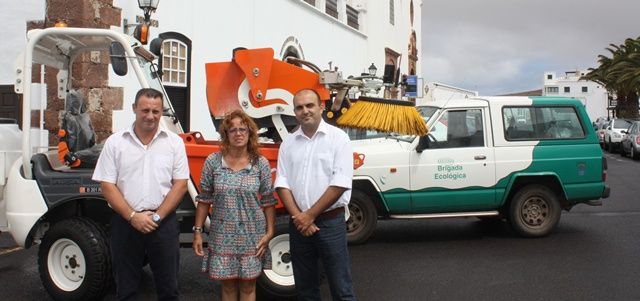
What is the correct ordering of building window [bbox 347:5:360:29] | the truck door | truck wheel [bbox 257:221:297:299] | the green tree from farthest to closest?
the green tree < building window [bbox 347:5:360:29] < the truck door < truck wheel [bbox 257:221:297:299]

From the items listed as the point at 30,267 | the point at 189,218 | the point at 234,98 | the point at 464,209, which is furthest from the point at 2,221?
the point at 464,209

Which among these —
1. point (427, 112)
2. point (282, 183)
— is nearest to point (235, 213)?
point (282, 183)

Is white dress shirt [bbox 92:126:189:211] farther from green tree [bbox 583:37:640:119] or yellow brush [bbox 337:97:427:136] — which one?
green tree [bbox 583:37:640:119]

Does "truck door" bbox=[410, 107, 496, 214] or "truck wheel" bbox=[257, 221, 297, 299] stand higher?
"truck door" bbox=[410, 107, 496, 214]

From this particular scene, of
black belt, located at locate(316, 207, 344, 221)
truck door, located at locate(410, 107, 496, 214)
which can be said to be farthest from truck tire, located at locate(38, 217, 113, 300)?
truck door, located at locate(410, 107, 496, 214)

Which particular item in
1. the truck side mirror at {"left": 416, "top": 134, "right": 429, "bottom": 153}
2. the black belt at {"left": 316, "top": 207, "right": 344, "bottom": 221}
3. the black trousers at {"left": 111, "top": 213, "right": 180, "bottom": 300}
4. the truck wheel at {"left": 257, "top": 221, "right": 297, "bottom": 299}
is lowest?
the truck wheel at {"left": 257, "top": 221, "right": 297, "bottom": 299}

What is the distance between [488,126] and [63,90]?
5203 mm

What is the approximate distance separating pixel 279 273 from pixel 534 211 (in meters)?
4.31

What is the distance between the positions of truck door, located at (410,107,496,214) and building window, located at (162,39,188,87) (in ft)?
25.3

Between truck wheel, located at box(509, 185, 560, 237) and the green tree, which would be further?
the green tree

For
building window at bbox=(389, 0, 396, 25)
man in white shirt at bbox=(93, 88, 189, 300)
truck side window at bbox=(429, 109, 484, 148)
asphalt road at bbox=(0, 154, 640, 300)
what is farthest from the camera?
building window at bbox=(389, 0, 396, 25)

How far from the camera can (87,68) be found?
11.2 metres

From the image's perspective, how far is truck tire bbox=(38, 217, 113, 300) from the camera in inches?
207

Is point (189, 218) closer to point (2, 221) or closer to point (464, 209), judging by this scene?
point (2, 221)
